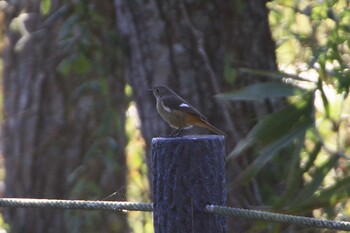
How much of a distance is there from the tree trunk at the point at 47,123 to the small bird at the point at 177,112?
49.5 inches

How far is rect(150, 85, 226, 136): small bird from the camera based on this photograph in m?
4.28

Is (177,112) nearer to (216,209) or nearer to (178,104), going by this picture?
(178,104)

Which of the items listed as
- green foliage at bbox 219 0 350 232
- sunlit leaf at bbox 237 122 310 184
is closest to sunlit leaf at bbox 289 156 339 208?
green foliage at bbox 219 0 350 232

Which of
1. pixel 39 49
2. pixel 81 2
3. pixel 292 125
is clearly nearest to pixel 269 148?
pixel 292 125

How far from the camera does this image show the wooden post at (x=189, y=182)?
2.36m

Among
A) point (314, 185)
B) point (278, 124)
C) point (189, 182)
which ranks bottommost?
point (314, 185)

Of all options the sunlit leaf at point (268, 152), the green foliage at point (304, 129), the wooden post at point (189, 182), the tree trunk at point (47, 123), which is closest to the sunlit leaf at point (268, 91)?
the green foliage at point (304, 129)

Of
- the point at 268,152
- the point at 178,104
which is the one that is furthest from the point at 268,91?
the point at 178,104

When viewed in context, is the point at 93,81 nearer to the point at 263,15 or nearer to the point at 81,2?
the point at 81,2

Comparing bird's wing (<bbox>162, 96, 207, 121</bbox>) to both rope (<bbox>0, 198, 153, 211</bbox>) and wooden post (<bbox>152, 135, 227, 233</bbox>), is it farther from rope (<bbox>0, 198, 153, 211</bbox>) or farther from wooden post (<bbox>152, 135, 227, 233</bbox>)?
wooden post (<bbox>152, 135, 227, 233</bbox>)

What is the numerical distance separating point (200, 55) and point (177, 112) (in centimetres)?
39

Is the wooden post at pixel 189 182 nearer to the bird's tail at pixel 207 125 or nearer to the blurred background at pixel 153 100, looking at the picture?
the blurred background at pixel 153 100

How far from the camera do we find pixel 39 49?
19.1ft

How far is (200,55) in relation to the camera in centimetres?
454
